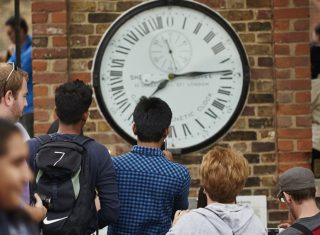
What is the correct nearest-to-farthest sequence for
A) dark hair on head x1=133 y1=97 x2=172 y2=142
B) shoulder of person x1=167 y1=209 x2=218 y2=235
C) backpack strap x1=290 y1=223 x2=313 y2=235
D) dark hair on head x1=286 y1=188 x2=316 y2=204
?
shoulder of person x1=167 y1=209 x2=218 y2=235 → backpack strap x1=290 y1=223 x2=313 y2=235 → dark hair on head x1=286 y1=188 x2=316 y2=204 → dark hair on head x1=133 y1=97 x2=172 y2=142

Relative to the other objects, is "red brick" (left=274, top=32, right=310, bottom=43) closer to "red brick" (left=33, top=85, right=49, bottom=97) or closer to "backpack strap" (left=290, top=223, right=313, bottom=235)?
"red brick" (left=33, top=85, right=49, bottom=97)

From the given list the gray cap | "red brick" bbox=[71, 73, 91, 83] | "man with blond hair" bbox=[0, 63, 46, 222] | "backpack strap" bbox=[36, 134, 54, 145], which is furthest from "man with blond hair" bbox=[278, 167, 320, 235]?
"red brick" bbox=[71, 73, 91, 83]

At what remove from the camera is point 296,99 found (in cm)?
673

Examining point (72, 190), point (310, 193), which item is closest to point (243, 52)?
point (310, 193)

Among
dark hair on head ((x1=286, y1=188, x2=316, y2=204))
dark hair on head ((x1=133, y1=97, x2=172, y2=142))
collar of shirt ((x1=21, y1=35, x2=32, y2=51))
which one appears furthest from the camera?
collar of shirt ((x1=21, y1=35, x2=32, y2=51))

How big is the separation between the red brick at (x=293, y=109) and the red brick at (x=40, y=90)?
1.71 metres

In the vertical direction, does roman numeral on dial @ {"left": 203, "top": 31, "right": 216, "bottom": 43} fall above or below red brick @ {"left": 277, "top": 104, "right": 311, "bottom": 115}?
above

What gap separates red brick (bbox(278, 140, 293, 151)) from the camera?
671 centimetres

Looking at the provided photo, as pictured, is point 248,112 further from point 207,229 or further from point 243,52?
point 207,229

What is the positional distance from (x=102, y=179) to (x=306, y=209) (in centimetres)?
101

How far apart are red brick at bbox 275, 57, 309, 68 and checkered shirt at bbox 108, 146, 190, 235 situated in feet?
7.40

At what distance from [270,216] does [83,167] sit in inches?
106

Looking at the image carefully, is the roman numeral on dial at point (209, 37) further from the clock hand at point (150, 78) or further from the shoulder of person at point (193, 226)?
the shoulder of person at point (193, 226)

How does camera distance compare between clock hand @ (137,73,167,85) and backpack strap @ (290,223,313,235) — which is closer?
backpack strap @ (290,223,313,235)
